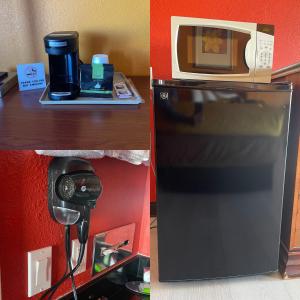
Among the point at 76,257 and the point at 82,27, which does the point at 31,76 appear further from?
the point at 76,257

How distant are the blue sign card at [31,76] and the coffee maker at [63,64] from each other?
0.10 metres

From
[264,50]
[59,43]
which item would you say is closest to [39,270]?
[59,43]

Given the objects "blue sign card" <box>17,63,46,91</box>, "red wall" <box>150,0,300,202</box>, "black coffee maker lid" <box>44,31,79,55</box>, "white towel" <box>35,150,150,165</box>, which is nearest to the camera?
"white towel" <box>35,150,150,165</box>

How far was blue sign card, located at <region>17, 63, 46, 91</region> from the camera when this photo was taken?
1010 millimetres

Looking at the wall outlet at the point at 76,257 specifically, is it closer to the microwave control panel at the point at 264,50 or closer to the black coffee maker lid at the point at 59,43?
the black coffee maker lid at the point at 59,43

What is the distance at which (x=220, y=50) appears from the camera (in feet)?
4.07

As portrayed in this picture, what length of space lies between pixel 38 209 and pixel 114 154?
19cm

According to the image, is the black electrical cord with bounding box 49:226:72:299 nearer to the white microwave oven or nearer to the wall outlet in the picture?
the wall outlet

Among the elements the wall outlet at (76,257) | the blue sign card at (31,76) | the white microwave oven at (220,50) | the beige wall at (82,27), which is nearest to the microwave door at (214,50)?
the white microwave oven at (220,50)

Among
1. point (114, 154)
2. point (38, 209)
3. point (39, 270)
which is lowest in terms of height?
point (39, 270)

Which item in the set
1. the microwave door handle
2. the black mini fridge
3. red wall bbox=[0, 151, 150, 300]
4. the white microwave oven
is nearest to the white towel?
red wall bbox=[0, 151, 150, 300]

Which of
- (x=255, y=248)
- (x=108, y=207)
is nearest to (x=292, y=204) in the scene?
(x=255, y=248)

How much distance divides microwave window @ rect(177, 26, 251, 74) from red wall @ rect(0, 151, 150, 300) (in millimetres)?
608

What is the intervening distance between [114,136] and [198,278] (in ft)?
2.82
